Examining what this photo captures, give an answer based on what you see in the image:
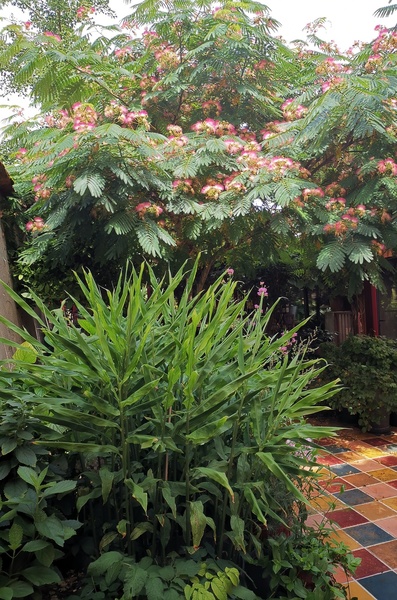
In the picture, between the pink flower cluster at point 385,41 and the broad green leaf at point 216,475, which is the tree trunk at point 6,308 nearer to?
the broad green leaf at point 216,475

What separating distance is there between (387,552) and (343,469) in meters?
1.39

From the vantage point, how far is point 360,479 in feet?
12.1

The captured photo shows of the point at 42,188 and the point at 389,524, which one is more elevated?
the point at 42,188

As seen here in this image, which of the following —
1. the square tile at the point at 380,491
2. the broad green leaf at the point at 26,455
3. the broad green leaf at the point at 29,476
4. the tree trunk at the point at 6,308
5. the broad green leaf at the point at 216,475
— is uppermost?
the tree trunk at the point at 6,308

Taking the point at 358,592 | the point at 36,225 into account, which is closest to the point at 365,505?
the point at 358,592

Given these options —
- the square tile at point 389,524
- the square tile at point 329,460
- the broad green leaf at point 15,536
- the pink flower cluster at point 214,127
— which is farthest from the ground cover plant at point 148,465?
the pink flower cluster at point 214,127

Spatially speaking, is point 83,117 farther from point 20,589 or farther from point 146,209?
point 20,589

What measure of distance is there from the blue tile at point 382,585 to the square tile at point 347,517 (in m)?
0.57

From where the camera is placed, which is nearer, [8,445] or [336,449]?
[8,445]

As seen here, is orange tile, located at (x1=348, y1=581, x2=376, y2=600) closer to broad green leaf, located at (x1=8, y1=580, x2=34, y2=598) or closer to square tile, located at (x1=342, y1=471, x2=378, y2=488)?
square tile, located at (x1=342, y1=471, x2=378, y2=488)

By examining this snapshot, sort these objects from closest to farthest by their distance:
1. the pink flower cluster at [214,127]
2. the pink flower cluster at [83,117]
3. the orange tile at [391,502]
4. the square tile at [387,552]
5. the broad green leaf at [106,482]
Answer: the broad green leaf at [106,482], the square tile at [387,552], the orange tile at [391,502], the pink flower cluster at [83,117], the pink flower cluster at [214,127]

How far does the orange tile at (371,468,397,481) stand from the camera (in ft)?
12.0

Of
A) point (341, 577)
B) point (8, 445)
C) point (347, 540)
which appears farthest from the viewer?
point (347, 540)

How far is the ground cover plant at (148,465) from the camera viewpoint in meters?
1.30
